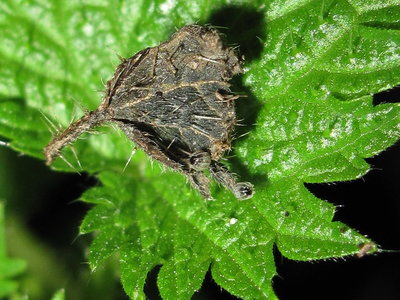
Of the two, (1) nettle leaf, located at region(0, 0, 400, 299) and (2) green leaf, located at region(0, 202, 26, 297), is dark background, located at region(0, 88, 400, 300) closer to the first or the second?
(2) green leaf, located at region(0, 202, 26, 297)

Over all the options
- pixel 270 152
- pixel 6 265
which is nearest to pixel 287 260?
pixel 270 152

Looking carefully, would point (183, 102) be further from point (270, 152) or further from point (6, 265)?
point (6, 265)

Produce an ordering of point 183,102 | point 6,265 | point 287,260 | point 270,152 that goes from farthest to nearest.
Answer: point 287,260, point 6,265, point 270,152, point 183,102

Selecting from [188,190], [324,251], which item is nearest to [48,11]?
[188,190]

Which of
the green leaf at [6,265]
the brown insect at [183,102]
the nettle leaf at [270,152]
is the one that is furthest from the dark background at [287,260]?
the brown insect at [183,102]

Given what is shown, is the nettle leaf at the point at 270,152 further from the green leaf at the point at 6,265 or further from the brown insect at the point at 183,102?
the green leaf at the point at 6,265

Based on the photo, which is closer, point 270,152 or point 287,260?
point 270,152
